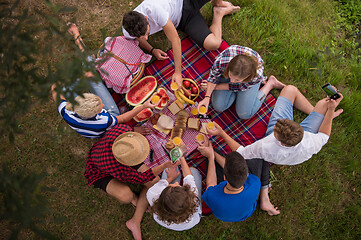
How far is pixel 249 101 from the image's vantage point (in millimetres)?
3531

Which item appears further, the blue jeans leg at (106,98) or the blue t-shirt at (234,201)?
the blue jeans leg at (106,98)

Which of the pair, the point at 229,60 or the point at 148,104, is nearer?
the point at 229,60

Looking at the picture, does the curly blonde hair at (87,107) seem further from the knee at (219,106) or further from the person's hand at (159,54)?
the knee at (219,106)

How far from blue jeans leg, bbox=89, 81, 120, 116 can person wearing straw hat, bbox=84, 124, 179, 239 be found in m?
0.61

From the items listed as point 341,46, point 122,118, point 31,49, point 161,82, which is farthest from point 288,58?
point 31,49

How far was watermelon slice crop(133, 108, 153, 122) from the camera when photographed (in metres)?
3.56

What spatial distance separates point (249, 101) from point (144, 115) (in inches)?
64.0

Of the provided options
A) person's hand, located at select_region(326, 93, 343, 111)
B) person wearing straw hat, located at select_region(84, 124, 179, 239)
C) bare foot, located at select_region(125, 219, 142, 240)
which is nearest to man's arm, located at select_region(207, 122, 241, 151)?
person wearing straw hat, located at select_region(84, 124, 179, 239)

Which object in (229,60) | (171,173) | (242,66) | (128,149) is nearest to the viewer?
(128,149)

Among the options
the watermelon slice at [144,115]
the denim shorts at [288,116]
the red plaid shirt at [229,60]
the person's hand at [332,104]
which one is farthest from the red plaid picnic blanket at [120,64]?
the person's hand at [332,104]

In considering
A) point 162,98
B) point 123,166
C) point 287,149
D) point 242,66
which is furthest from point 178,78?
point 287,149

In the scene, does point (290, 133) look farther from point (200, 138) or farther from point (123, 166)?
point (123, 166)

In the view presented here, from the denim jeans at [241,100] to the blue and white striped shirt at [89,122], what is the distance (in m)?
1.61

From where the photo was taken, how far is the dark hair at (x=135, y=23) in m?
3.00
